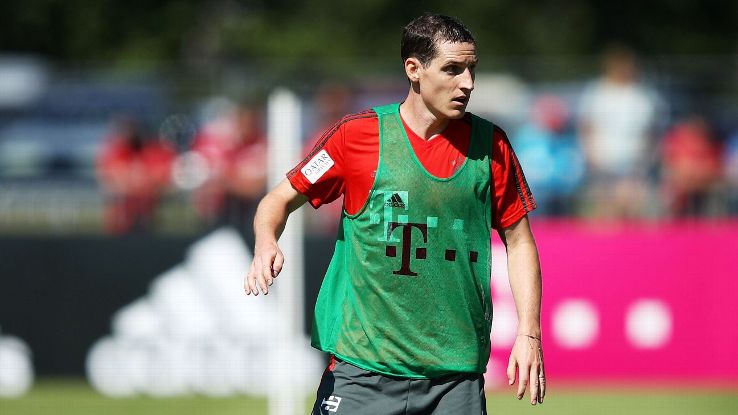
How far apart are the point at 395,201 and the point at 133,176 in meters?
8.62

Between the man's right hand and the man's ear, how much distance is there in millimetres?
897

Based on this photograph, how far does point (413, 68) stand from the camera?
542cm

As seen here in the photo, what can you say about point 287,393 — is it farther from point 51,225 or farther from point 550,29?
point 550,29

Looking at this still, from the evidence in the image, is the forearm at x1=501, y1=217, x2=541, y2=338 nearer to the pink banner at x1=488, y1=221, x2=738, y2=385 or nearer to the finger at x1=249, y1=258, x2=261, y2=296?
the finger at x1=249, y1=258, x2=261, y2=296

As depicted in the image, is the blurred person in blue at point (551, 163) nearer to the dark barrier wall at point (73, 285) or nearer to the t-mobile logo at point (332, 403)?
the dark barrier wall at point (73, 285)

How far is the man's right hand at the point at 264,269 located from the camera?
5105 mm

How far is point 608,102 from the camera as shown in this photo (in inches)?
509

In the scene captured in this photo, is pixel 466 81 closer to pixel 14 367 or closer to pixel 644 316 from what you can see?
pixel 644 316

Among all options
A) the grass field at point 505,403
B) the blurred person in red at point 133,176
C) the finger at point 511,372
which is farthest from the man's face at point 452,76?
the blurred person in red at point 133,176

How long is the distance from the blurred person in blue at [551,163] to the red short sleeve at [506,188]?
7.28 metres

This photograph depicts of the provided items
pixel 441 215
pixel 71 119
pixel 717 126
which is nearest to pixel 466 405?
pixel 441 215

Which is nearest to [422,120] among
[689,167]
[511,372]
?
[511,372]

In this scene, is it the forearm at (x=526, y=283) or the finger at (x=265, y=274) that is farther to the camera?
the forearm at (x=526, y=283)

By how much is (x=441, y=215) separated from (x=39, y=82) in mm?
17616
